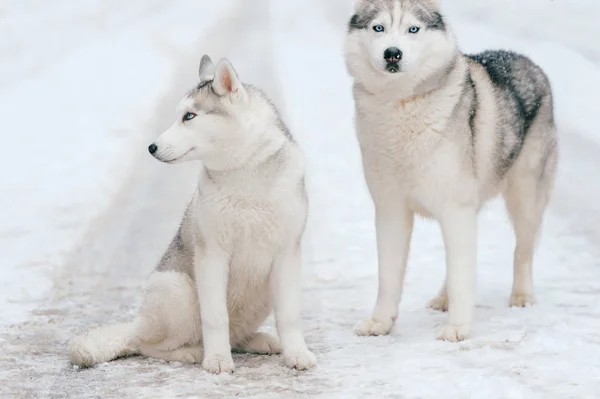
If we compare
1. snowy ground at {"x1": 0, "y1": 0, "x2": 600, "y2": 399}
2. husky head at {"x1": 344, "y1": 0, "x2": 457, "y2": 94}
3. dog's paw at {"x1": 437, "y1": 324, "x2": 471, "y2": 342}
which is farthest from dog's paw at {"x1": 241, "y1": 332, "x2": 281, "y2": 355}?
husky head at {"x1": 344, "y1": 0, "x2": 457, "y2": 94}

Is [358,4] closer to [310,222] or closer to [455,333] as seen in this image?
[455,333]

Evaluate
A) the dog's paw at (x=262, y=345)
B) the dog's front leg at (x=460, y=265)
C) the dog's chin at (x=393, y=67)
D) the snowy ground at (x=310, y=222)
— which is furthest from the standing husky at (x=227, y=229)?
the dog's front leg at (x=460, y=265)

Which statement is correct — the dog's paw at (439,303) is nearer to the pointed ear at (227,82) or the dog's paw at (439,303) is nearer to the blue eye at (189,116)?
the pointed ear at (227,82)

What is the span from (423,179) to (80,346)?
210 cm

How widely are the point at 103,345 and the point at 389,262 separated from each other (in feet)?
5.82

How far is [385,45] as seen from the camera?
16.8ft

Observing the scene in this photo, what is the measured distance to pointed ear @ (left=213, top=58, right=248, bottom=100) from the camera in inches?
185

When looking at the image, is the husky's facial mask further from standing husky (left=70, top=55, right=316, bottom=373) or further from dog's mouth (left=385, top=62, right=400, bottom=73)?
standing husky (left=70, top=55, right=316, bottom=373)

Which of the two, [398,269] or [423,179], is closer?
[423,179]

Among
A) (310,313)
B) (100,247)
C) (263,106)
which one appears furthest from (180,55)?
(263,106)

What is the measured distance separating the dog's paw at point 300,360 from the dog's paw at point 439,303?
1.70 meters

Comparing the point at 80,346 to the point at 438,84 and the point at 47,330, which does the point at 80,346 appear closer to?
the point at 47,330

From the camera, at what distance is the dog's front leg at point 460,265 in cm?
533

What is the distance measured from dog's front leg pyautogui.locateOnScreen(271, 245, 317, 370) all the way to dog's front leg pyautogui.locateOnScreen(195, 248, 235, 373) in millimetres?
272
